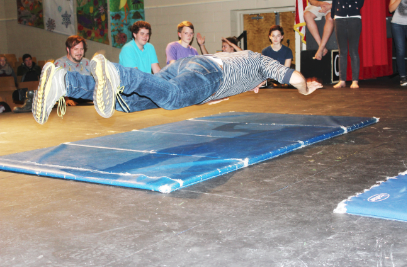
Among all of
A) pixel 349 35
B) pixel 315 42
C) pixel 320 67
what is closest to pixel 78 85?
pixel 349 35

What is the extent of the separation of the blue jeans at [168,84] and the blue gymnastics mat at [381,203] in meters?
0.98

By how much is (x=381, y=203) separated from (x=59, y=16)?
398 inches

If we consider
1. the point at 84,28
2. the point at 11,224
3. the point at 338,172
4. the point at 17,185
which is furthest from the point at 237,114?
the point at 84,28

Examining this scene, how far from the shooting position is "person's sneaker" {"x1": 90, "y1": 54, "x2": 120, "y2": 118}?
1894mm

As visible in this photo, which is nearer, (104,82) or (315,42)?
(104,82)

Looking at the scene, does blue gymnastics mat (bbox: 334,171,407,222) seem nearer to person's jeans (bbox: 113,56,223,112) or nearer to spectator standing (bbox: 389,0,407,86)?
person's jeans (bbox: 113,56,223,112)

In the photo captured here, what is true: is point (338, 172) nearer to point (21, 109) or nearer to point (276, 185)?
point (276, 185)

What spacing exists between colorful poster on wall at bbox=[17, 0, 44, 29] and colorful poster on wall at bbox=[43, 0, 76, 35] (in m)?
0.24

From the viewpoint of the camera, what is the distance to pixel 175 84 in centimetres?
215

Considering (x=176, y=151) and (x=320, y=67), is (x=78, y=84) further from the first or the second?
(x=320, y=67)

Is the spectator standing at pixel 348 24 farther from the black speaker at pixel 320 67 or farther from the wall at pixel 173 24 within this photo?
the wall at pixel 173 24

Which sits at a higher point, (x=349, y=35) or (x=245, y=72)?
(x=349, y=35)

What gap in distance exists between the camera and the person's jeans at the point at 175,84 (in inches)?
78.3

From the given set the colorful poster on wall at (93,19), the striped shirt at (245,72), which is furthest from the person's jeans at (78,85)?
the colorful poster on wall at (93,19)
